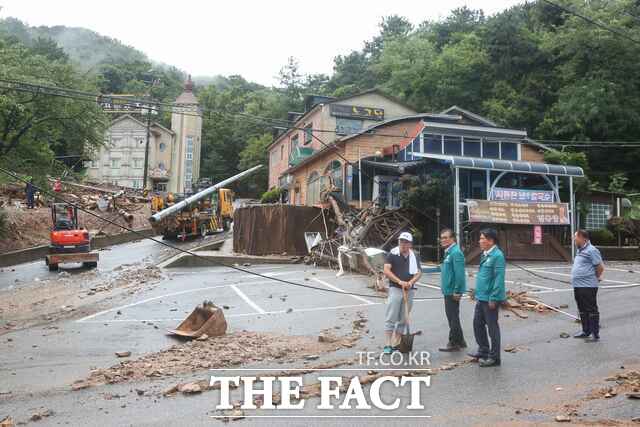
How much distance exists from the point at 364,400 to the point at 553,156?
25.3 m

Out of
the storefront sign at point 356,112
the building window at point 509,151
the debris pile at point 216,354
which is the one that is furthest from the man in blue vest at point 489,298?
the storefront sign at point 356,112

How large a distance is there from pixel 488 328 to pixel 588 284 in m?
2.52

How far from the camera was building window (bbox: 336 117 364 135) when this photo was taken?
35062 mm

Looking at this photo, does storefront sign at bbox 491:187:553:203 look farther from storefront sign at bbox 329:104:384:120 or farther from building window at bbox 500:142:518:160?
storefront sign at bbox 329:104:384:120

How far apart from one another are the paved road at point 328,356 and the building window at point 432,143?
10556 mm

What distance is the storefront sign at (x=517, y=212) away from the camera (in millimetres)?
20219

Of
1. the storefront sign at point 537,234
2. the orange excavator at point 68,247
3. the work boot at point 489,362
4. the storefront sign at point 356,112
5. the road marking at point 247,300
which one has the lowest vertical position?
the work boot at point 489,362

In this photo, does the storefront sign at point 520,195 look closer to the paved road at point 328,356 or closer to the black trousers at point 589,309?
the paved road at point 328,356

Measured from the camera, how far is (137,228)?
35469 millimetres

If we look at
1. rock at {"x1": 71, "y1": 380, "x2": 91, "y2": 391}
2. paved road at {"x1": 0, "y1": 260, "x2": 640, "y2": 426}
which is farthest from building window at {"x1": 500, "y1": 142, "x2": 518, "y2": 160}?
rock at {"x1": 71, "y1": 380, "x2": 91, "y2": 391}

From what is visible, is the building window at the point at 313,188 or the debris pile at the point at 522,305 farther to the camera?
the building window at the point at 313,188

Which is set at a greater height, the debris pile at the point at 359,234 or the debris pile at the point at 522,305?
the debris pile at the point at 359,234

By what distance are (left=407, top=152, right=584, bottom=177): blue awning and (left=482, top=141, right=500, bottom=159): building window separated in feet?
14.7

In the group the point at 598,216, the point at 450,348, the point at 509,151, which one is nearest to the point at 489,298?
the point at 450,348
